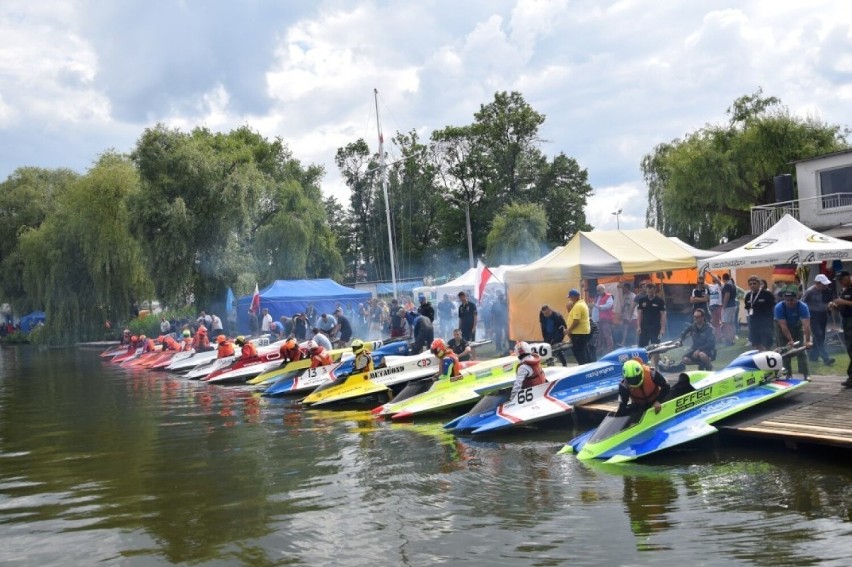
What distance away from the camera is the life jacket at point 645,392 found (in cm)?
912

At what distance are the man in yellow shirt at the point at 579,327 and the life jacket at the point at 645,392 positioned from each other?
13.8 feet

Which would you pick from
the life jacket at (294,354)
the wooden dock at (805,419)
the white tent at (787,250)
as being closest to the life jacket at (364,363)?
the life jacket at (294,354)

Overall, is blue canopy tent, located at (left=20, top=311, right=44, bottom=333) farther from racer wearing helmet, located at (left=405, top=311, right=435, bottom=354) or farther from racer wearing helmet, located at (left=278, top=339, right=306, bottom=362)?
racer wearing helmet, located at (left=405, top=311, right=435, bottom=354)

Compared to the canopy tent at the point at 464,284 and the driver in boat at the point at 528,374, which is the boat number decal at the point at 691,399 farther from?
the canopy tent at the point at 464,284

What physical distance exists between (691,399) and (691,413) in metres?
0.16

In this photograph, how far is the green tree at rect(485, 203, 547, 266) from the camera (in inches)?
1795

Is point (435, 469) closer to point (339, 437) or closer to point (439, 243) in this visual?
point (339, 437)

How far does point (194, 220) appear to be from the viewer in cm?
3509

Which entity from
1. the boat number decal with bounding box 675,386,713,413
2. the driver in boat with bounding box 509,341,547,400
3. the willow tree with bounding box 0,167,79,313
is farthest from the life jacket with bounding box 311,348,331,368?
the willow tree with bounding box 0,167,79,313

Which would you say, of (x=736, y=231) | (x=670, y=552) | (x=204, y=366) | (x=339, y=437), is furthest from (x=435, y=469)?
(x=736, y=231)

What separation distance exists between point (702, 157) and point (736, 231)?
5.44 metres

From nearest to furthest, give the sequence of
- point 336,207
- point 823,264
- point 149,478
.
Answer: point 149,478
point 823,264
point 336,207

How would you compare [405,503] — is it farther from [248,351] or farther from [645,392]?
[248,351]

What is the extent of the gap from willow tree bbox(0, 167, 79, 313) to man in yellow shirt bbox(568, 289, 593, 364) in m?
42.2
